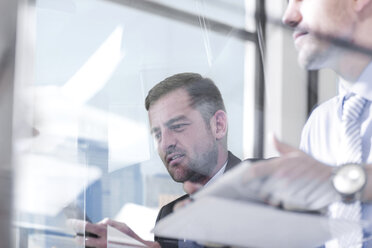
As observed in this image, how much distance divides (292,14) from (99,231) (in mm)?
432

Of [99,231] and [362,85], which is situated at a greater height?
[362,85]

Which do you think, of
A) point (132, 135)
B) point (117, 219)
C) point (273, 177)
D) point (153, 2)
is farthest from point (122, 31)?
point (273, 177)

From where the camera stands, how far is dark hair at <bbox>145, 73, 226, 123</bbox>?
0.73 metres

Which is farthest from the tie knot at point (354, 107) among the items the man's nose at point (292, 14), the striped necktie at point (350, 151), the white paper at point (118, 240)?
the white paper at point (118, 240)

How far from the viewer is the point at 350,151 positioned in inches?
24.5

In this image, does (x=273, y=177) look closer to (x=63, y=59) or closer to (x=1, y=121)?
(x=63, y=59)

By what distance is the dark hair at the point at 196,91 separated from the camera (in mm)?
734

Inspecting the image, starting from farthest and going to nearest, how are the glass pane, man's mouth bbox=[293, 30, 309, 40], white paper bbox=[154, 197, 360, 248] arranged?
1. the glass pane
2. man's mouth bbox=[293, 30, 309, 40]
3. white paper bbox=[154, 197, 360, 248]

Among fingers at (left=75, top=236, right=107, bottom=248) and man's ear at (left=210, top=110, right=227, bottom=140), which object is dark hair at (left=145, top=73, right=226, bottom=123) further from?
fingers at (left=75, top=236, right=107, bottom=248)

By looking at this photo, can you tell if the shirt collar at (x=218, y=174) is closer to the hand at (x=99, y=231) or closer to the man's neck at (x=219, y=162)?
the man's neck at (x=219, y=162)

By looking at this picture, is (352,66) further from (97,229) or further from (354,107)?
(97,229)

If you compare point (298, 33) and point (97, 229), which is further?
point (97, 229)

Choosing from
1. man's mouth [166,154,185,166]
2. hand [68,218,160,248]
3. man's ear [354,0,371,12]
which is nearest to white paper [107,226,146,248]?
hand [68,218,160,248]

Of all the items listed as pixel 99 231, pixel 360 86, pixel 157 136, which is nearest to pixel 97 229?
pixel 99 231
